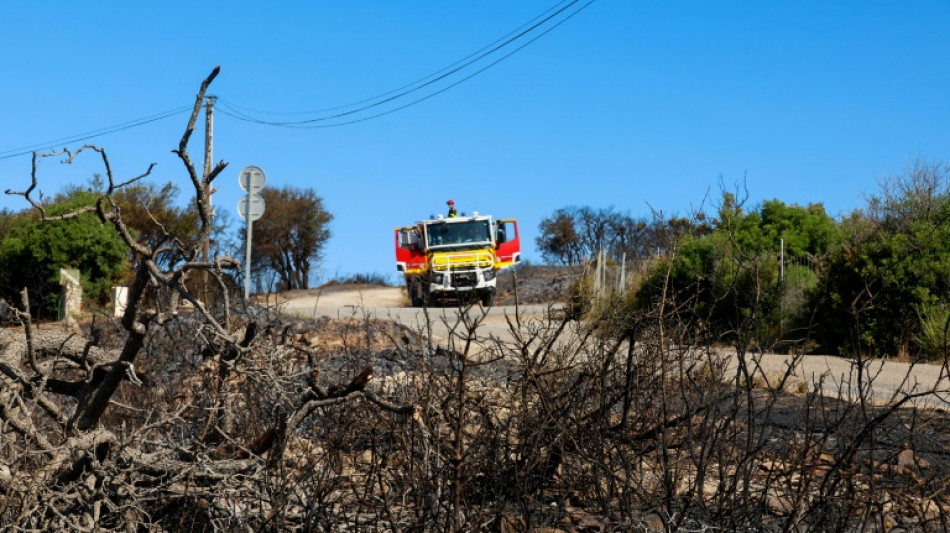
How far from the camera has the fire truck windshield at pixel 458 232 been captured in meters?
26.8

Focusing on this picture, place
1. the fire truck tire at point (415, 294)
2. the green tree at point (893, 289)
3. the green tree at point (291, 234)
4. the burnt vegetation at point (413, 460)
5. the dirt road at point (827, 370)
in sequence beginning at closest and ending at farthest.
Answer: the burnt vegetation at point (413, 460), the dirt road at point (827, 370), the green tree at point (893, 289), the fire truck tire at point (415, 294), the green tree at point (291, 234)

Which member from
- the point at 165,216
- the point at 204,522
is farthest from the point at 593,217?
the point at 204,522

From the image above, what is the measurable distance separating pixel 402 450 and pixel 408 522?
35 cm

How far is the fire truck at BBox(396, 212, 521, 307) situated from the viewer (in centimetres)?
2619

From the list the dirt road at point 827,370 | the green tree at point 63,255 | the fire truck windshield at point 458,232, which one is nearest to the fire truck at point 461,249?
the fire truck windshield at point 458,232

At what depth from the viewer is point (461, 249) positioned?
26.7m

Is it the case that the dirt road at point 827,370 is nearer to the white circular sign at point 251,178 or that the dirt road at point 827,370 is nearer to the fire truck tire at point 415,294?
Result: the fire truck tire at point 415,294

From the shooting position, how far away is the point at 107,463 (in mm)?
4895

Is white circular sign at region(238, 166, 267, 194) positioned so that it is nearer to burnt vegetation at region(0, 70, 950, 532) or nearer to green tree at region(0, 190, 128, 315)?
green tree at region(0, 190, 128, 315)

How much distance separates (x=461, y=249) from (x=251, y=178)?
333 inches

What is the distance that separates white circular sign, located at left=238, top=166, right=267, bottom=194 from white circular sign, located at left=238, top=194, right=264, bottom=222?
23 centimetres

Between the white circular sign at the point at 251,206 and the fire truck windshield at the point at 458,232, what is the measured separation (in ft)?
27.2

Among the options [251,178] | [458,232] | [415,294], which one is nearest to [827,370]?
[251,178]

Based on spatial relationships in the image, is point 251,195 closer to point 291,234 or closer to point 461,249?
point 461,249
